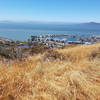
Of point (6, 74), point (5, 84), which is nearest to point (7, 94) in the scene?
point (5, 84)

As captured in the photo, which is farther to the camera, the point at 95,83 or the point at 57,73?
the point at 57,73

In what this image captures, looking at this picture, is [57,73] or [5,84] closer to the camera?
[5,84]

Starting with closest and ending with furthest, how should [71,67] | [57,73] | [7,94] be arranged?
[7,94] → [57,73] → [71,67]

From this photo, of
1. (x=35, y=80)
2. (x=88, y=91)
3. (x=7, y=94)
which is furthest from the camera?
(x=35, y=80)

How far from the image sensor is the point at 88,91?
138 inches

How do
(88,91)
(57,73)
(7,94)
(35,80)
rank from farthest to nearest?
(57,73) → (35,80) → (88,91) → (7,94)

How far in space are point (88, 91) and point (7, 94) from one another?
1219 millimetres

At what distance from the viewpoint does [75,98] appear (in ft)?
10.8

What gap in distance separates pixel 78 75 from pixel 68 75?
0.17 m

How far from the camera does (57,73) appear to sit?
4.13m

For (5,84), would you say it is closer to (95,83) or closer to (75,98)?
(75,98)

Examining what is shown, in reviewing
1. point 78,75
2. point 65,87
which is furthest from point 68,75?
point 65,87

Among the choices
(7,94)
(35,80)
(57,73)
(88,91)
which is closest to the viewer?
(7,94)

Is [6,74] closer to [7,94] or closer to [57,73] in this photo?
[7,94]
